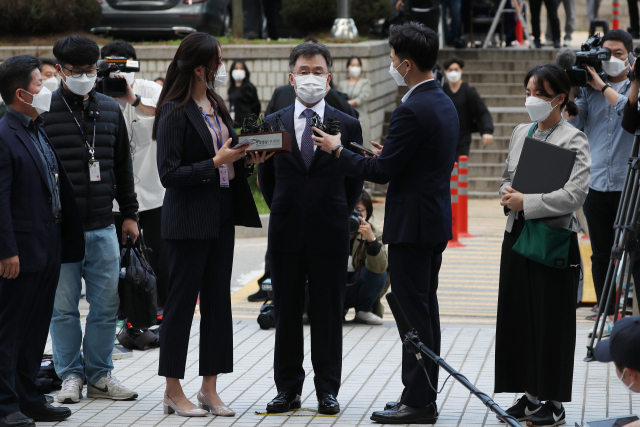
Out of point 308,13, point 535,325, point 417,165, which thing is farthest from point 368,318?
point 308,13

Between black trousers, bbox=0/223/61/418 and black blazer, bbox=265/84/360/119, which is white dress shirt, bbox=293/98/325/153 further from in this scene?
black blazer, bbox=265/84/360/119

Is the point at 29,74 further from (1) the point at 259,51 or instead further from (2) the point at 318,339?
(1) the point at 259,51

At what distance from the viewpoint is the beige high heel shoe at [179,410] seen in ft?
17.3

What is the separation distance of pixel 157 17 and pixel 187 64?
11.7 metres

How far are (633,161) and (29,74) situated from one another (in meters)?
3.94

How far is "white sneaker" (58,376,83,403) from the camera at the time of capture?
18.2ft

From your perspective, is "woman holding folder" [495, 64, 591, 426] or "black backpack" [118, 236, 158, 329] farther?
"black backpack" [118, 236, 158, 329]

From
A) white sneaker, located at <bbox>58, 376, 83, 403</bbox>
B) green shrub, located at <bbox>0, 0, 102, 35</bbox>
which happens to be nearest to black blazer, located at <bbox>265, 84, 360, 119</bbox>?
white sneaker, located at <bbox>58, 376, 83, 403</bbox>

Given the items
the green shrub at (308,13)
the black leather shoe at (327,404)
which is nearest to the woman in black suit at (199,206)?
the black leather shoe at (327,404)

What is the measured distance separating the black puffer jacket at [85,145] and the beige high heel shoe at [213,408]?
1222mm

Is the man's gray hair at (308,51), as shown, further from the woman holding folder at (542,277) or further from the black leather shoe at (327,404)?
the black leather shoe at (327,404)

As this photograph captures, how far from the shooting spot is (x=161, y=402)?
5629 millimetres

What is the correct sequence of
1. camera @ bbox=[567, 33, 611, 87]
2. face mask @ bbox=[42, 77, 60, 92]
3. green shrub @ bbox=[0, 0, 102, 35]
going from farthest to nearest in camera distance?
1. green shrub @ bbox=[0, 0, 102, 35]
2. face mask @ bbox=[42, 77, 60, 92]
3. camera @ bbox=[567, 33, 611, 87]

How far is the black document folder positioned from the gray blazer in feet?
0.19
